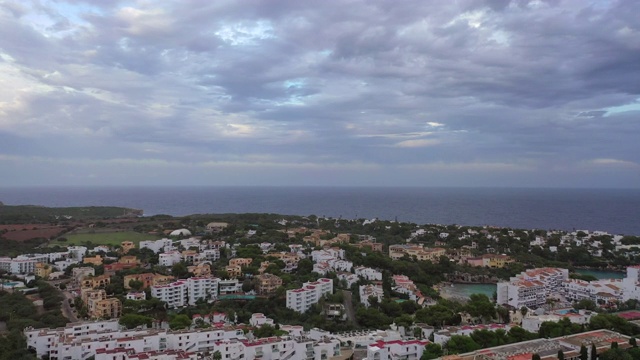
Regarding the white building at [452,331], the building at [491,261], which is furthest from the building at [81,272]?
the building at [491,261]

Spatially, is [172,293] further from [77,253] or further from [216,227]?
[216,227]

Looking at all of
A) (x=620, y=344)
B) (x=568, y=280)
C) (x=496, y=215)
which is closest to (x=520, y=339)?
(x=620, y=344)

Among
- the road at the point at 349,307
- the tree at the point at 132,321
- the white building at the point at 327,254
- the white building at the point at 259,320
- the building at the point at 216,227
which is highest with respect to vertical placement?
→ the building at the point at 216,227

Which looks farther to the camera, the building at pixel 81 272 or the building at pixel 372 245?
the building at pixel 372 245

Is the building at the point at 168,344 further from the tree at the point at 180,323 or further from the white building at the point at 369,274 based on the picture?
the white building at the point at 369,274

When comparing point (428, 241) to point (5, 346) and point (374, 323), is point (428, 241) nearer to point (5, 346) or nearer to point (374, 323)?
point (374, 323)
